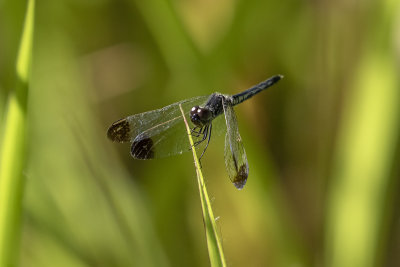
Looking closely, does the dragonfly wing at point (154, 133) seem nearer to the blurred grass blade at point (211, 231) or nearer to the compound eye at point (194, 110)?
the compound eye at point (194, 110)

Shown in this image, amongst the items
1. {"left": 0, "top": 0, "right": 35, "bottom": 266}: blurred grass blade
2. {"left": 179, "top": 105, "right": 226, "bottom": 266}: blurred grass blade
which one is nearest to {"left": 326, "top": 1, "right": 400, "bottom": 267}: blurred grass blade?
{"left": 179, "top": 105, "right": 226, "bottom": 266}: blurred grass blade

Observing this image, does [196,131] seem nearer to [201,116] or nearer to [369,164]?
[201,116]

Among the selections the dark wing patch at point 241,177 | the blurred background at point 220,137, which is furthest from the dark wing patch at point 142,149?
the dark wing patch at point 241,177

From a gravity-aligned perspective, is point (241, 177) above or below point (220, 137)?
below

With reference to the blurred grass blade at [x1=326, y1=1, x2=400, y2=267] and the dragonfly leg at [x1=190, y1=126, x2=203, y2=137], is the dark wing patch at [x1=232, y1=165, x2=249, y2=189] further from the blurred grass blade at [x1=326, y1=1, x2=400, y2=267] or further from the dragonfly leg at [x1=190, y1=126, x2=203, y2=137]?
the blurred grass blade at [x1=326, y1=1, x2=400, y2=267]

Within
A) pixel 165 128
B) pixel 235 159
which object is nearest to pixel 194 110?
pixel 165 128

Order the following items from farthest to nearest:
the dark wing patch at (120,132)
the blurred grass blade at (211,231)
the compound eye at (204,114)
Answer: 1. the compound eye at (204,114)
2. the dark wing patch at (120,132)
3. the blurred grass blade at (211,231)
